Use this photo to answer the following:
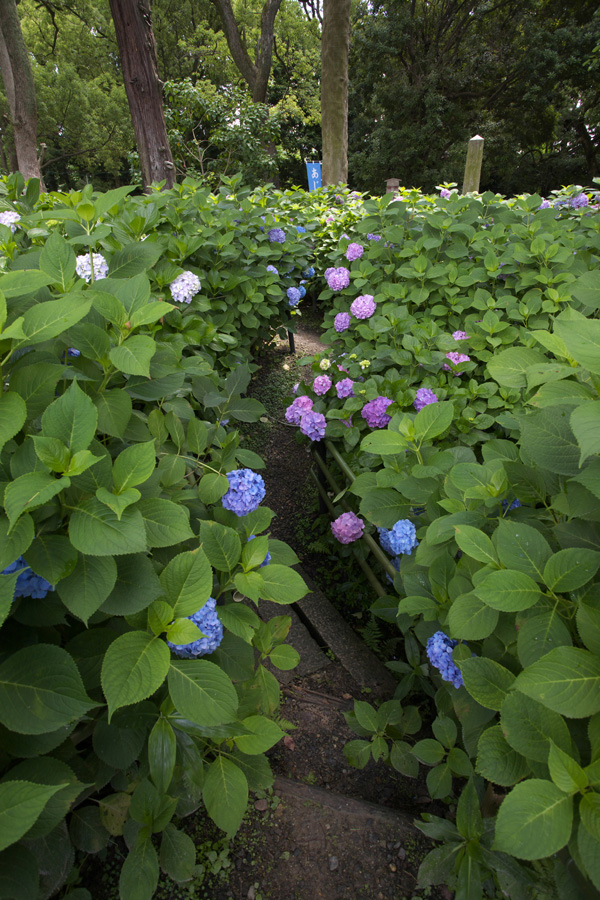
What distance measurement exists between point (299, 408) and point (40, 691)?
1.87 meters

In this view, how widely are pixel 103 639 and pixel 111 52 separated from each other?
27.8 metres

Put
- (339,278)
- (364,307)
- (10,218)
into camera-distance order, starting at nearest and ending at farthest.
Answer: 1. (10,218)
2. (364,307)
3. (339,278)

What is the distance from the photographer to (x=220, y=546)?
43.1 inches

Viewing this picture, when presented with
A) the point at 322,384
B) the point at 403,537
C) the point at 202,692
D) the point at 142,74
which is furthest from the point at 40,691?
the point at 142,74

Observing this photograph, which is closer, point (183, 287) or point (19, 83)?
point (183, 287)

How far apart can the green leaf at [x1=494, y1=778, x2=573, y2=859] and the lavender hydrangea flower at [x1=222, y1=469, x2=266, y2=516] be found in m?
0.84

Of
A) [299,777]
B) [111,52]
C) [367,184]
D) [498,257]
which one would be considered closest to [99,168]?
[111,52]

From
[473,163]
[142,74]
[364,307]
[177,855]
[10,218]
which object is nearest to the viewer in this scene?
[177,855]

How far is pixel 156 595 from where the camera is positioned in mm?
859

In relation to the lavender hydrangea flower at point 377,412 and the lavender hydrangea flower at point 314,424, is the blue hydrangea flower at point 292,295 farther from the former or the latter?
the lavender hydrangea flower at point 377,412

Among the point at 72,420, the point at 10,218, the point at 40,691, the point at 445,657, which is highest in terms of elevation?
the point at 10,218

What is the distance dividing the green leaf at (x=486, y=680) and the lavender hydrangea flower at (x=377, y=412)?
1.38 metres

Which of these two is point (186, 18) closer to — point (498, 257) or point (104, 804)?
point (498, 257)

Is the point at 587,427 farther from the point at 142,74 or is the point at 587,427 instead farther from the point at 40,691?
the point at 142,74
